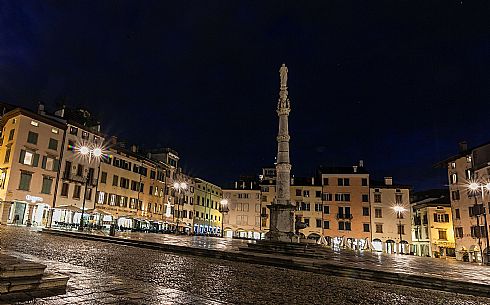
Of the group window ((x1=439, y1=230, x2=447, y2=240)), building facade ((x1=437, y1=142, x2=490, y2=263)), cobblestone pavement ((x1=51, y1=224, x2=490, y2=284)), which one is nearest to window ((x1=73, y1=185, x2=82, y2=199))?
cobblestone pavement ((x1=51, y1=224, x2=490, y2=284))

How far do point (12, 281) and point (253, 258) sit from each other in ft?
32.8

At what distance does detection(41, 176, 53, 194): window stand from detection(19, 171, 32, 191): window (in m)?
1.77

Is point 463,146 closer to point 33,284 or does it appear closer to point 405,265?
point 405,265

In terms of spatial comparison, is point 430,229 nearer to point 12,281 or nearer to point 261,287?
point 261,287

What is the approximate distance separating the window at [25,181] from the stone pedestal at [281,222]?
2954 cm

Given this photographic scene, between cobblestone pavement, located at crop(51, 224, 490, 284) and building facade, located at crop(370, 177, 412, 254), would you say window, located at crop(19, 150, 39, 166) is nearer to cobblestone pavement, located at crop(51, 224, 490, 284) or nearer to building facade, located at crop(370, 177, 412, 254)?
cobblestone pavement, located at crop(51, 224, 490, 284)

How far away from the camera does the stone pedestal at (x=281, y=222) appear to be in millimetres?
20016

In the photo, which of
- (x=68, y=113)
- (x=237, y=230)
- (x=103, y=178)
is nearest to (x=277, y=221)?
(x=103, y=178)

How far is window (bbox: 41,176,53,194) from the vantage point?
→ 126 feet

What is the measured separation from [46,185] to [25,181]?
2597 millimetres

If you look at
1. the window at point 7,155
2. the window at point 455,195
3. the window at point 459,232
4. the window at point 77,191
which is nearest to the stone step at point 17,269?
the window at point 7,155

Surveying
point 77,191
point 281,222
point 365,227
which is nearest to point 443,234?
point 365,227

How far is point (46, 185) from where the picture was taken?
3875 centimetres

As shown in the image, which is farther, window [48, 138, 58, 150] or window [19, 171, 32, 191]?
window [48, 138, 58, 150]
